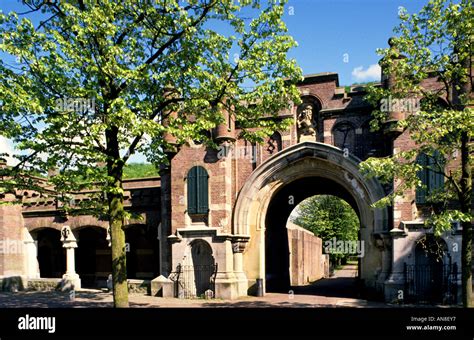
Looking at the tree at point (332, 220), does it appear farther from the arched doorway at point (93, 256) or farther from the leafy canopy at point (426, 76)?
the leafy canopy at point (426, 76)

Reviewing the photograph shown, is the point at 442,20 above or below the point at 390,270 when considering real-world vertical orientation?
above

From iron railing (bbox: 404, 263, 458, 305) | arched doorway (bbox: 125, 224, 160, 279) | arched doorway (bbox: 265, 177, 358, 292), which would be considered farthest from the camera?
arched doorway (bbox: 125, 224, 160, 279)

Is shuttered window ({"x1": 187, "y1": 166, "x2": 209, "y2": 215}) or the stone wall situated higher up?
shuttered window ({"x1": 187, "y1": 166, "x2": 209, "y2": 215})

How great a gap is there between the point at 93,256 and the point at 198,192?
10.3 metres

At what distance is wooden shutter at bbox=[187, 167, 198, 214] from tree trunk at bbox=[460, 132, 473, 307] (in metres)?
9.56

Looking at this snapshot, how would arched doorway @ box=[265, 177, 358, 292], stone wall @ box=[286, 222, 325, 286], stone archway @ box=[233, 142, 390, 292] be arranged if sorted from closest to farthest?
stone archway @ box=[233, 142, 390, 292], arched doorway @ box=[265, 177, 358, 292], stone wall @ box=[286, 222, 325, 286]

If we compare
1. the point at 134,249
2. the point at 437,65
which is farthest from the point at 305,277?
the point at 437,65

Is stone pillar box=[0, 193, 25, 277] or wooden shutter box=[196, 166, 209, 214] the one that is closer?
wooden shutter box=[196, 166, 209, 214]

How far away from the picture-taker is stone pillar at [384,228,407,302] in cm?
1359

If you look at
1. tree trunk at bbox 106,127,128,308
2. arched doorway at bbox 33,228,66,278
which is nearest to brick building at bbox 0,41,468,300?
tree trunk at bbox 106,127,128,308

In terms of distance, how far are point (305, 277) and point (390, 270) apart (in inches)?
509

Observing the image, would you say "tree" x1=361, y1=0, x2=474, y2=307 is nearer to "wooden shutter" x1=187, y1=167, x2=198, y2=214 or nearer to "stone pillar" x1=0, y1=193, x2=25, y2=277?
"wooden shutter" x1=187, y1=167, x2=198, y2=214
